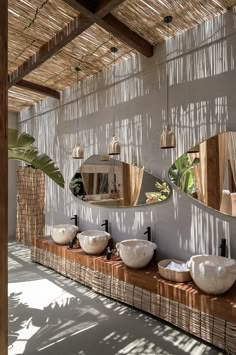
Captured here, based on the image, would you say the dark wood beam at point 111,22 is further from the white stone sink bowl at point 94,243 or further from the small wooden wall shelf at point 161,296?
the small wooden wall shelf at point 161,296

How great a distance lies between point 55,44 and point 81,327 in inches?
125

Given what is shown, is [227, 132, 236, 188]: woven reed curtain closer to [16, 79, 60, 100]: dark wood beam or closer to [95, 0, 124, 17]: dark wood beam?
[95, 0, 124, 17]: dark wood beam

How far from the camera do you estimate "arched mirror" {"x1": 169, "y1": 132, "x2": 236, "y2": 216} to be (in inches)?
104

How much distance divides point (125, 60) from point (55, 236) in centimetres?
284

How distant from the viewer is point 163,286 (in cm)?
261

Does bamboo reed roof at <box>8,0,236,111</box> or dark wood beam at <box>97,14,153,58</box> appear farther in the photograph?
dark wood beam at <box>97,14,153,58</box>

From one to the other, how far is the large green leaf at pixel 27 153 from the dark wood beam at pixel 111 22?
140 cm

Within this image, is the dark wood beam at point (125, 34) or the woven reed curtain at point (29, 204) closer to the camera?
the dark wood beam at point (125, 34)

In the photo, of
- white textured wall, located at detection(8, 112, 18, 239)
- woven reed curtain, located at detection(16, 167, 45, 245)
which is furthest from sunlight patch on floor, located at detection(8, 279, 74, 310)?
white textured wall, located at detection(8, 112, 18, 239)

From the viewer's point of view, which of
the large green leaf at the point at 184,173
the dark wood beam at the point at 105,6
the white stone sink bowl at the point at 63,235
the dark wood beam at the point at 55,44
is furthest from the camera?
the white stone sink bowl at the point at 63,235

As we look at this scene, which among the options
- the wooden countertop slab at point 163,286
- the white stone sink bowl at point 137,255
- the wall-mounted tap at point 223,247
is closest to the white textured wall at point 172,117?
the wall-mounted tap at point 223,247

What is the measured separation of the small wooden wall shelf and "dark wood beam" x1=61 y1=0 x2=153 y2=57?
104 inches

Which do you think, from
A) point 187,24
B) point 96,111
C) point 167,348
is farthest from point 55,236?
point 187,24

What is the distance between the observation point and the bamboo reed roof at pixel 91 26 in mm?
2664
